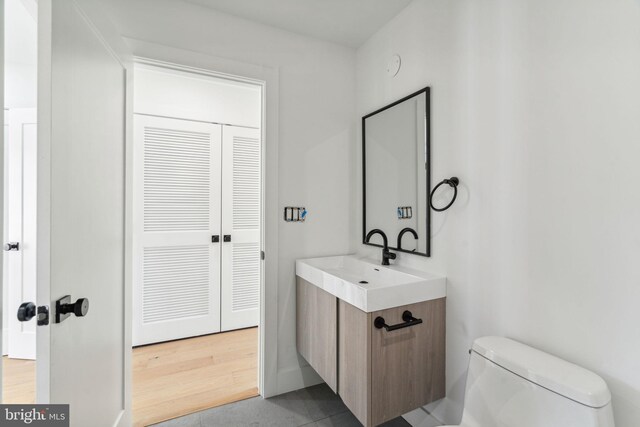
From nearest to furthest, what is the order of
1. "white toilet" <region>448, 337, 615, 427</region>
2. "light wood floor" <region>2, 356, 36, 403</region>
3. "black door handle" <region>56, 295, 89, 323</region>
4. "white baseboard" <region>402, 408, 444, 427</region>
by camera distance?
"white toilet" <region>448, 337, 615, 427</region>
"black door handle" <region>56, 295, 89, 323</region>
"white baseboard" <region>402, 408, 444, 427</region>
"light wood floor" <region>2, 356, 36, 403</region>

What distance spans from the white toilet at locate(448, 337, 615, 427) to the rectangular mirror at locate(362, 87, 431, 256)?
613 millimetres

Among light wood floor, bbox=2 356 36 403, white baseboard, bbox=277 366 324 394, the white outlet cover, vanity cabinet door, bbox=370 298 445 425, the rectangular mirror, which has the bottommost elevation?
light wood floor, bbox=2 356 36 403

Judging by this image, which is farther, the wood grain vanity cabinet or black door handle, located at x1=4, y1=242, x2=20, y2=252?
black door handle, located at x1=4, y1=242, x2=20, y2=252

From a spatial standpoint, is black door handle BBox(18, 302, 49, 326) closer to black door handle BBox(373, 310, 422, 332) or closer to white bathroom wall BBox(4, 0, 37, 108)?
black door handle BBox(373, 310, 422, 332)

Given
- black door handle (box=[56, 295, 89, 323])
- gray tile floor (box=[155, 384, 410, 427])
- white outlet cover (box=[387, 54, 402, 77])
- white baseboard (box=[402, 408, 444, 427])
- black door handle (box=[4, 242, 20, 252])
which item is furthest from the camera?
black door handle (box=[4, 242, 20, 252])

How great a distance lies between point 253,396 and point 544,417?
5.45 ft

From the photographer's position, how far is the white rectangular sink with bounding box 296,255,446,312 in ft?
4.45

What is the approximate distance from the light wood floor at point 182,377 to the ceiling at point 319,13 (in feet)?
8.10

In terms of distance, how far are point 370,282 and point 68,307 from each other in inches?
57.8

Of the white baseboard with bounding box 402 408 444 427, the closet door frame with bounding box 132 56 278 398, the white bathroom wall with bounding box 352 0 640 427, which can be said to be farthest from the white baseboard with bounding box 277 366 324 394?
the white bathroom wall with bounding box 352 0 640 427

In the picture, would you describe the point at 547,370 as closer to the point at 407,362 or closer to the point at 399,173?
the point at 407,362

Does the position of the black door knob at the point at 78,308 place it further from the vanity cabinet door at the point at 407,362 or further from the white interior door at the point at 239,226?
the white interior door at the point at 239,226

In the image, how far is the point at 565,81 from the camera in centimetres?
108

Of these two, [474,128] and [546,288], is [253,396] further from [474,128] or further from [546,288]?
[474,128]
